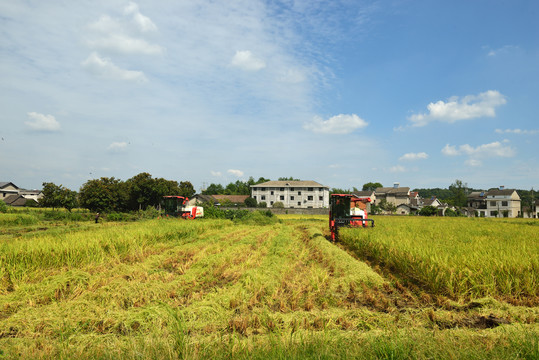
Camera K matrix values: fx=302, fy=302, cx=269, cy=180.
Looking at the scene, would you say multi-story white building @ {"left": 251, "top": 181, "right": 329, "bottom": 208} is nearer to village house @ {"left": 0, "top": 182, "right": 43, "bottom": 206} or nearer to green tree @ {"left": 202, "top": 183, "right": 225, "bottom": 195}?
green tree @ {"left": 202, "top": 183, "right": 225, "bottom": 195}

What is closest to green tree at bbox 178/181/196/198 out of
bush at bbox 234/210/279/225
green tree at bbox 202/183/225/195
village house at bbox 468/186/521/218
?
bush at bbox 234/210/279/225

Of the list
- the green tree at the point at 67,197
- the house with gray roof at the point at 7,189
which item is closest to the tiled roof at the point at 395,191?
the green tree at the point at 67,197

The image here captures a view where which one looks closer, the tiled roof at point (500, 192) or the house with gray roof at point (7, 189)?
the tiled roof at point (500, 192)

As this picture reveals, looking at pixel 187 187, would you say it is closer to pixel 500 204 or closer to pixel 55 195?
pixel 55 195

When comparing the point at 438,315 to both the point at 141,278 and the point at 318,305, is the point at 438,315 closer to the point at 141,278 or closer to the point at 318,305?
the point at 318,305

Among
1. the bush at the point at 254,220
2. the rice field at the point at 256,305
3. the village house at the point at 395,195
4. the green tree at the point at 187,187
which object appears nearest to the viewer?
the rice field at the point at 256,305

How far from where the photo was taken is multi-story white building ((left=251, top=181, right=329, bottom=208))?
2918 inches

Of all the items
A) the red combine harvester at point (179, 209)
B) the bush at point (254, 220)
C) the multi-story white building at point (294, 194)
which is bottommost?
the bush at point (254, 220)

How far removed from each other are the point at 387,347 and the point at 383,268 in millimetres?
7369

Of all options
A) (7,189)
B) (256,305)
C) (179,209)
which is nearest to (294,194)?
(179,209)

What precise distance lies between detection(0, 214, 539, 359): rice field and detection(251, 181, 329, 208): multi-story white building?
6379 cm

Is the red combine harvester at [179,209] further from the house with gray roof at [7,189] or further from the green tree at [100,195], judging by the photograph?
the house with gray roof at [7,189]

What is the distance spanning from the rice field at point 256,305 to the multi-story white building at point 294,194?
63.8 metres

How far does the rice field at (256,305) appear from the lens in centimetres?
364
